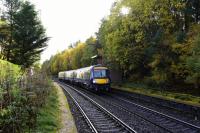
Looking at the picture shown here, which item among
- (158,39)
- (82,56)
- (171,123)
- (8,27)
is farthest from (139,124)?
(82,56)

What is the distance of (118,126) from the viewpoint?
14609 mm

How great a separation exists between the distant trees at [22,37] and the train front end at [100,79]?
794 centimetres

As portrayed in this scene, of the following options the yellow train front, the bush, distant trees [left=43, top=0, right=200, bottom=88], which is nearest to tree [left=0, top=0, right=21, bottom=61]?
the yellow train front

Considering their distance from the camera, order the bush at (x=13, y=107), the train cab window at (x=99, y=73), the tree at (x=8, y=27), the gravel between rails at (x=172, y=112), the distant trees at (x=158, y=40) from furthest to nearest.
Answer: the tree at (x=8, y=27) < the train cab window at (x=99, y=73) < the distant trees at (x=158, y=40) < the gravel between rails at (x=172, y=112) < the bush at (x=13, y=107)

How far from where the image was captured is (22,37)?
35.4 meters

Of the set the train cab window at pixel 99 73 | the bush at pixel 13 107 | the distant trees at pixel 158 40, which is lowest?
the bush at pixel 13 107

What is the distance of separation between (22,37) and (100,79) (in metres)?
10.3

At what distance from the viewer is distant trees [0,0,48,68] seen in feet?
117

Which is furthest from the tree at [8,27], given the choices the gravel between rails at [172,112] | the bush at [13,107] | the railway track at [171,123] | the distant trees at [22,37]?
the bush at [13,107]

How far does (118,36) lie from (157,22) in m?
6.16

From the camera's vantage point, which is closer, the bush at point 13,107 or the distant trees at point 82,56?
the bush at point 13,107

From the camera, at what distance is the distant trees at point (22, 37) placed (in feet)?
117

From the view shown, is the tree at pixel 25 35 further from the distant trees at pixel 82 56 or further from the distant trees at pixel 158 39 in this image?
the distant trees at pixel 158 39

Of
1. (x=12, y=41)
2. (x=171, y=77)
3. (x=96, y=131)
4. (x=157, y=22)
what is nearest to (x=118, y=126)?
(x=96, y=131)
